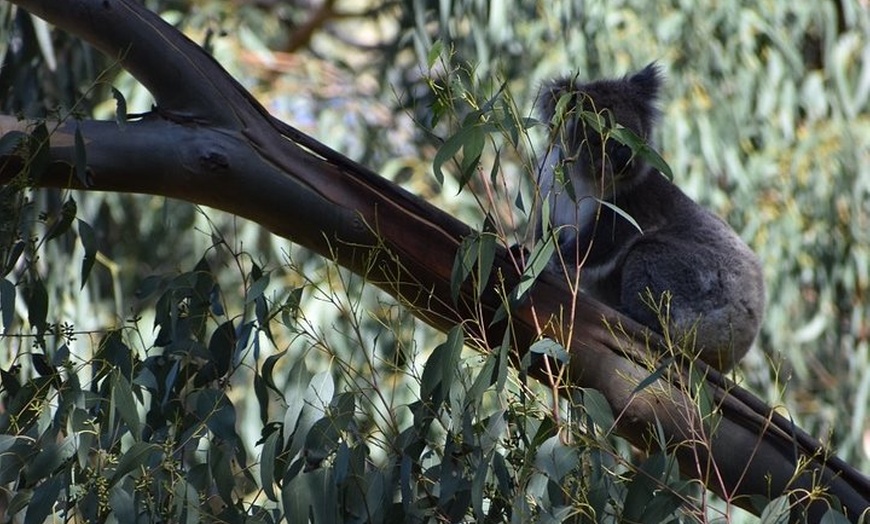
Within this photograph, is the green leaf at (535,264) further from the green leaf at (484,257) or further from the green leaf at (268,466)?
the green leaf at (268,466)

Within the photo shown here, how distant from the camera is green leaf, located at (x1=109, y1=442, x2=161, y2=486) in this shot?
5.53 feet

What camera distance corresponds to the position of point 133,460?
1693mm

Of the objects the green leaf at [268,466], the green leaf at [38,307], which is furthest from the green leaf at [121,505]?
the green leaf at [38,307]

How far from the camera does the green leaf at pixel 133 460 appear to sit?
169cm

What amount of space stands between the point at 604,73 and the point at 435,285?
9.15 feet

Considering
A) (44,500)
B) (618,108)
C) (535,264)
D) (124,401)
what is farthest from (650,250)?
(44,500)

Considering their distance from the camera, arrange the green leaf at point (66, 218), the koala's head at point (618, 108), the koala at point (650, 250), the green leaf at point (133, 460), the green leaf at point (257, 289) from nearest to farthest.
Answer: the green leaf at point (133, 460)
the green leaf at point (257, 289)
the green leaf at point (66, 218)
the koala's head at point (618, 108)
the koala at point (650, 250)

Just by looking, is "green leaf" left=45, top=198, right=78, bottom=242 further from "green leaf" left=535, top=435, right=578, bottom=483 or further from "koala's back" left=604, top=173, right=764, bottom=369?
"koala's back" left=604, top=173, right=764, bottom=369

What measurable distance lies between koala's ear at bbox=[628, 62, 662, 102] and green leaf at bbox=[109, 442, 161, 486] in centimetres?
175

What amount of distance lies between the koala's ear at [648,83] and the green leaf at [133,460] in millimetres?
1752

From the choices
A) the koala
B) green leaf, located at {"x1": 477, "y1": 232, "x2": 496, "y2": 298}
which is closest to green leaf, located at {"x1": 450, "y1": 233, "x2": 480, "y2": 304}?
green leaf, located at {"x1": 477, "y1": 232, "x2": 496, "y2": 298}

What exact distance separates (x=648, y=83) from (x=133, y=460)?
1866mm

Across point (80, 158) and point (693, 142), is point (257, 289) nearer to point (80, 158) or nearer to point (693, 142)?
point (80, 158)

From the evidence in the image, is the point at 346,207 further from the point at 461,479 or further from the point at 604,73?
the point at 604,73
